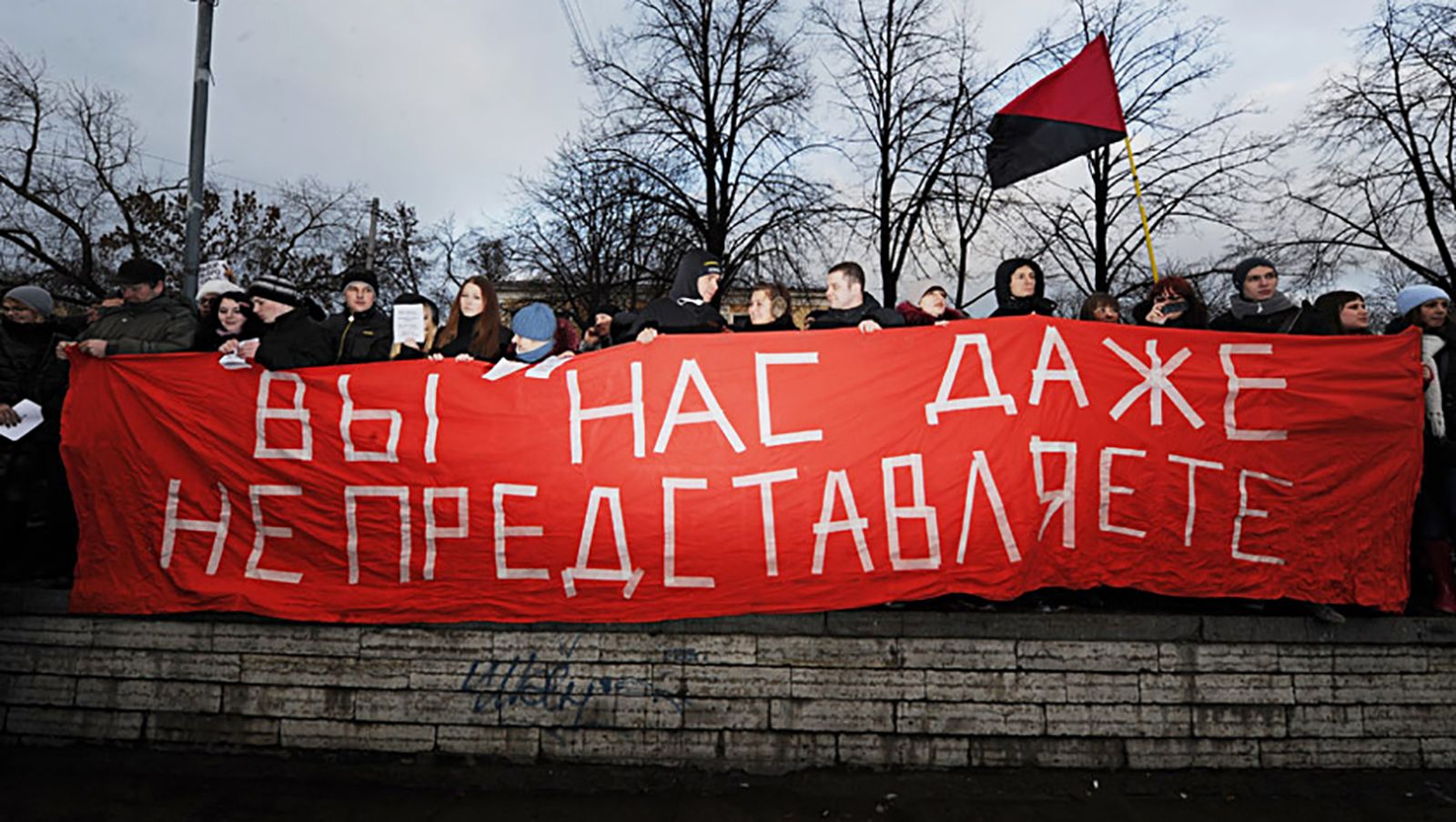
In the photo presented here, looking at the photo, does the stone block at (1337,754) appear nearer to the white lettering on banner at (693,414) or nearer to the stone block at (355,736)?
the white lettering on banner at (693,414)

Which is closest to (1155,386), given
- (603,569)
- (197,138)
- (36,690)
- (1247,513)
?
(1247,513)

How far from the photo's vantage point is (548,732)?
11.6 ft

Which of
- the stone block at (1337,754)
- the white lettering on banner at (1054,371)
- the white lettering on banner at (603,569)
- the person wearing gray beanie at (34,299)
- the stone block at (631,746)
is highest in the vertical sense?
the person wearing gray beanie at (34,299)

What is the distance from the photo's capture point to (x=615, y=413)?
3861 mm

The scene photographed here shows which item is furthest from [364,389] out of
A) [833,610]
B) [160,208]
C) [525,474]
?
[160,208]

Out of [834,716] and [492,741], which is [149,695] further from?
[834,716]

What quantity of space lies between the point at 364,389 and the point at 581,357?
3.59 feet

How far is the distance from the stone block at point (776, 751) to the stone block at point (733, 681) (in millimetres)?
174

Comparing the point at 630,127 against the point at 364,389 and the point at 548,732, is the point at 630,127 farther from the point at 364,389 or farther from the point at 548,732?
the point at 548,732

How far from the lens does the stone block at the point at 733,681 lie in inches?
139

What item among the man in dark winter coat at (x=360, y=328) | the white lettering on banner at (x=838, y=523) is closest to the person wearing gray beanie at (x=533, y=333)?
the man in dark winter coat at (x=360, y=328)

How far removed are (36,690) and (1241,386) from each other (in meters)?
5.86

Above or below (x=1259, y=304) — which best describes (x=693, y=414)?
below

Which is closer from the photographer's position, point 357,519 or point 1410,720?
point 1410,720
